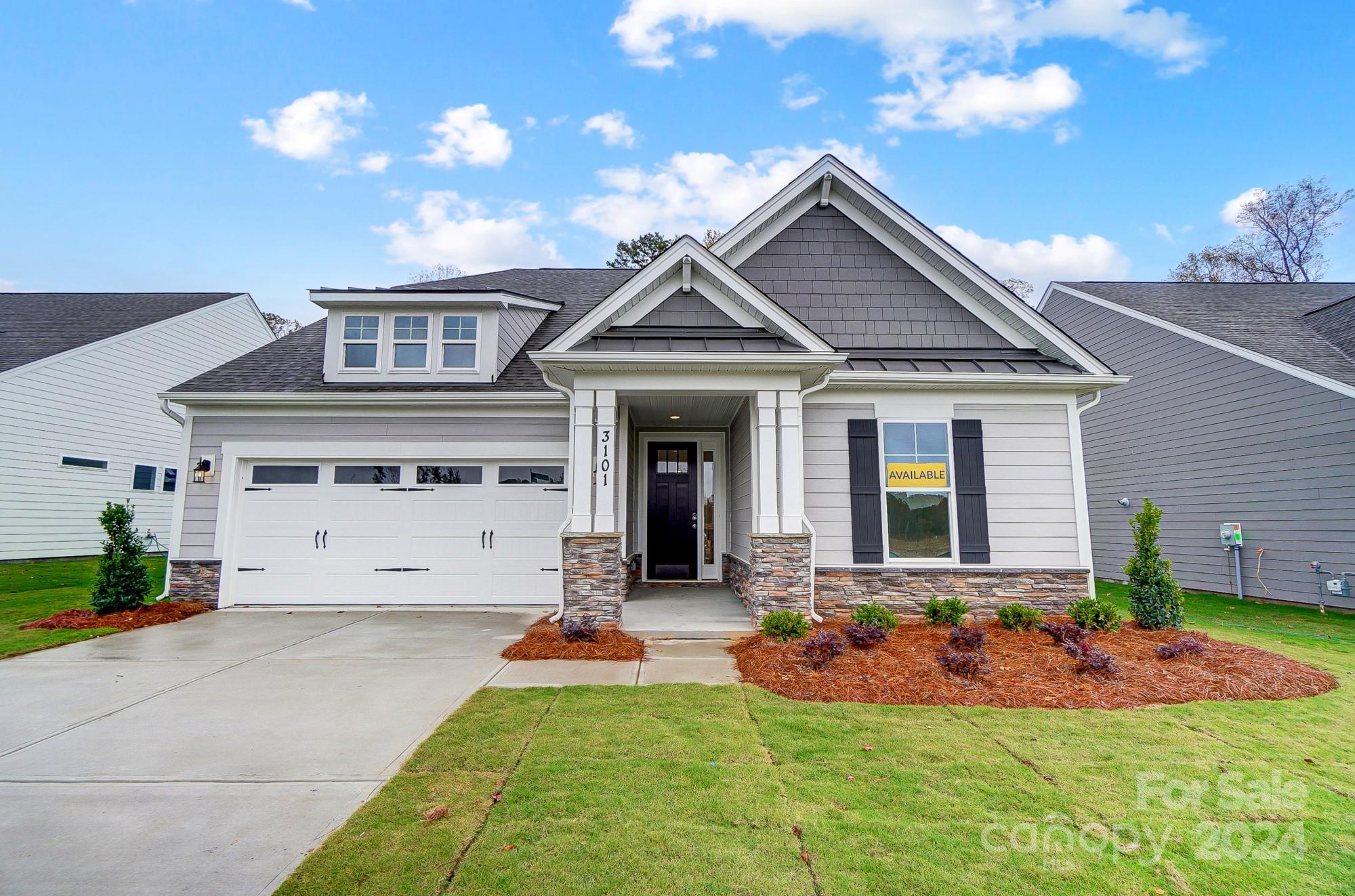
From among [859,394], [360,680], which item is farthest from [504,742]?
[859,394]

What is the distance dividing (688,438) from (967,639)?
6174 mm

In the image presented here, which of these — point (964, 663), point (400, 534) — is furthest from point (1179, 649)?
point (400, 534)

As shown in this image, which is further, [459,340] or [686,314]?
[459,340]

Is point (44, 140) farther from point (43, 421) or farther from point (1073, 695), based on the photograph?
point (1073, 695)

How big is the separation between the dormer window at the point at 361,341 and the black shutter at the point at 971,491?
356 inches

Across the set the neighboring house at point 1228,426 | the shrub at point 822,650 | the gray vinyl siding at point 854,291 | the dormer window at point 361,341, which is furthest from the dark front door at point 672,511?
the neighboring house at point 1228,426

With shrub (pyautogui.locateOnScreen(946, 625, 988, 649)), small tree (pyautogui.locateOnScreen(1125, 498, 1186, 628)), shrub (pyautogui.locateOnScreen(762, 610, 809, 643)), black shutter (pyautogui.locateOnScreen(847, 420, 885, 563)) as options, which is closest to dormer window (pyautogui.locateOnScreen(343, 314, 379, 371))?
shrub (pyautogui.locateOnScreen(762, 610, 809, 643))

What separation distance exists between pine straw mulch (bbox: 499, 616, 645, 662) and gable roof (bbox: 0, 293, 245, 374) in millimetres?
14736

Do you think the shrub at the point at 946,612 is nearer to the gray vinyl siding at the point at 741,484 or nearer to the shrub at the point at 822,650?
the shrub at the point at 822,650

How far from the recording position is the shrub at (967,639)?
18.3 feet

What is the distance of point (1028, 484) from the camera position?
7.94 meters

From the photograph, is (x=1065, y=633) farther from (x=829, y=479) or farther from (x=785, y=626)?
(x=829, y=479)

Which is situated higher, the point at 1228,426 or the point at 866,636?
the point at 1228,426

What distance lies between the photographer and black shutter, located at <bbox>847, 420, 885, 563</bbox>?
25.2ft
